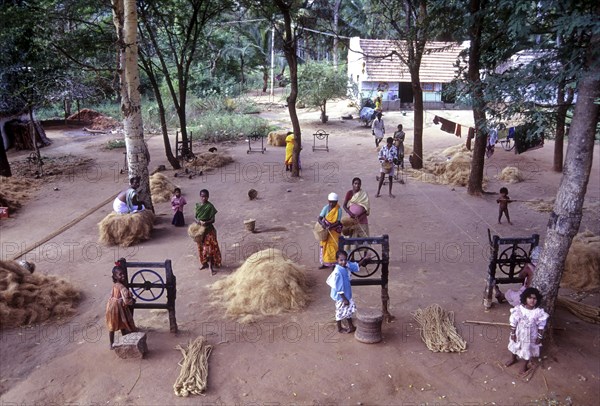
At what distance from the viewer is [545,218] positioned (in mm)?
10766

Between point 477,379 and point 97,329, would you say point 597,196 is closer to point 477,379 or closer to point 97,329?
point 477,379

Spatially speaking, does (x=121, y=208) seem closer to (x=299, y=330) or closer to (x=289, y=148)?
(x=299, y=330)

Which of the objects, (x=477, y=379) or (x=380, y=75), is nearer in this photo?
(x=477, y=379)

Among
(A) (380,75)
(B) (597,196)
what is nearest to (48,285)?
(B) (597,196)

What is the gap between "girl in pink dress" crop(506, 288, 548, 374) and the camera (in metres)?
5.05

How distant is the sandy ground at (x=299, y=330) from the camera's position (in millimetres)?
5012

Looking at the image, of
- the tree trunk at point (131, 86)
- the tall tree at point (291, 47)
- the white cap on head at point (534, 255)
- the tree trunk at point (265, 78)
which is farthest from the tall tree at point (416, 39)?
the tree trunk at point (265, 78)

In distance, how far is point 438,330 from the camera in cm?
588

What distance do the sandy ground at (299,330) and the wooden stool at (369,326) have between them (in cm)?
9

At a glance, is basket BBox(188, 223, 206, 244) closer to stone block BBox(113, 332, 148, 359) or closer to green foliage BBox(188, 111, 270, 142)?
stone block BBox(113, 332, 148, 359)

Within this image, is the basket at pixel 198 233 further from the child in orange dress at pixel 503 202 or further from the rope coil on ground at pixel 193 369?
the child in orange dress at pixel 503 202

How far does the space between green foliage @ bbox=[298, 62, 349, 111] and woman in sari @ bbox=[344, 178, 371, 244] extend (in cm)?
1772

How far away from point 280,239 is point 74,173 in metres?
9.99

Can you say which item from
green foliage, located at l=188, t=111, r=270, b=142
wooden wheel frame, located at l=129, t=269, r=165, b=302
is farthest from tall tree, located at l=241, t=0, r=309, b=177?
wooden wheel frame, located at l=129, t=269, r=165, b=302
